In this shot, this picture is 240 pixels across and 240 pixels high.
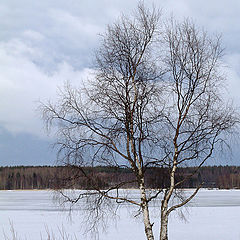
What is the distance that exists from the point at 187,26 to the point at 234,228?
985 cm

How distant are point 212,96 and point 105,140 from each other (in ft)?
8.67

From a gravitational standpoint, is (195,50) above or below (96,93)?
above

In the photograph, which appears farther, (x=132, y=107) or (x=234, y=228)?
(x=234, y=228)

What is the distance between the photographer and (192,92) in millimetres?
9391

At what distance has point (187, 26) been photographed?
963 cm

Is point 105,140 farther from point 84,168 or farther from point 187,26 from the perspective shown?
point 187,26

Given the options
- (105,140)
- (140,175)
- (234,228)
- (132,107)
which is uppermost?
(132,107)

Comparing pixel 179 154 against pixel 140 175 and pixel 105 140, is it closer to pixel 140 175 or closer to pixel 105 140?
pixel 140 175

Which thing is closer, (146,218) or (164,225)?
(146,218)

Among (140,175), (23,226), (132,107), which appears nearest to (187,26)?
(132,107)

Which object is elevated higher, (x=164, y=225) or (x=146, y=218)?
(x=146, y=218)

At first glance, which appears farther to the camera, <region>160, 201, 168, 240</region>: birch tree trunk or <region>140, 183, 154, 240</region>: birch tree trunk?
<region>160, 201, 168, 240</region>: birch tree trunk

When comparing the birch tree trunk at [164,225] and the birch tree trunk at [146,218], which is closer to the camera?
the birch tree trunk at [146,218]

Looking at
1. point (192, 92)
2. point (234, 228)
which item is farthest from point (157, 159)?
point (234, 228)
